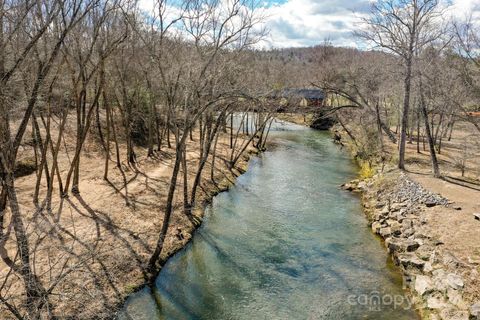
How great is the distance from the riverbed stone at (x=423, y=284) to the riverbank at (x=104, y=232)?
26.9 ft

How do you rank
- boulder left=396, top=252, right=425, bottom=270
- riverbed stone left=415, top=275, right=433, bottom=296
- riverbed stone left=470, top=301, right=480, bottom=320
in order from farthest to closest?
boulder left=396, top=252, right=425, bottom=270 → riverbed stone left=415, top=275, right=433, bottom=296 → riverbed stone left=470, top=301, right=480, bottom=320

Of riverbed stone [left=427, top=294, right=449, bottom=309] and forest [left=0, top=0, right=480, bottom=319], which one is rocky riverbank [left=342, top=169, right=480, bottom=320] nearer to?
riverbed stone [left=427, top=294, right=449, bottom=309]

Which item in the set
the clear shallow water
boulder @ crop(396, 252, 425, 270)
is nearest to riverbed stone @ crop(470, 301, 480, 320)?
the clear shallow water

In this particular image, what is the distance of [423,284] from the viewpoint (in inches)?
454

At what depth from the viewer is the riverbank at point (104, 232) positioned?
34.1 feet

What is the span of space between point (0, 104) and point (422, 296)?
12701 mm

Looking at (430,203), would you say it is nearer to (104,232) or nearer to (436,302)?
(436,302)

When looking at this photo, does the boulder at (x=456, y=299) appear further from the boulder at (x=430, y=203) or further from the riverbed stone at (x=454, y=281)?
the boulder at (x=430, y=203)

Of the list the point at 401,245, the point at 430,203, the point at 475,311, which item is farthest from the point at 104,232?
the point at 430,203

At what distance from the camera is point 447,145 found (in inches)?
1297

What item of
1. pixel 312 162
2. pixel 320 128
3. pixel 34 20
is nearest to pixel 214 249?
pixel 34 20

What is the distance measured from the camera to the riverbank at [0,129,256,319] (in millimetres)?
10391

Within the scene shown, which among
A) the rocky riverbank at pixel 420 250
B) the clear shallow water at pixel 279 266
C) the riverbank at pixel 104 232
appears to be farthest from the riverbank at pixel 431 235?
the riverbank at pixel 104 232

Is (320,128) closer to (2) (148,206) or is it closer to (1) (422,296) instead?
(2) (148,206)
